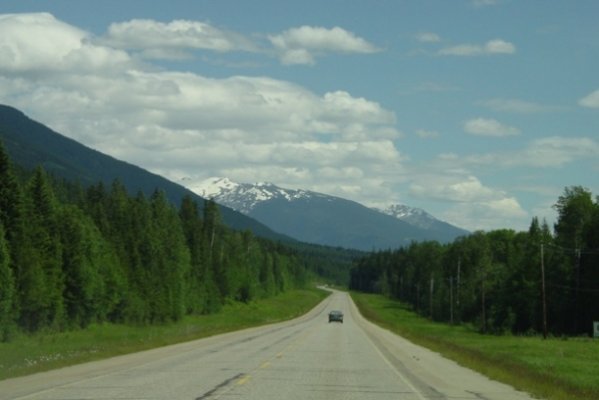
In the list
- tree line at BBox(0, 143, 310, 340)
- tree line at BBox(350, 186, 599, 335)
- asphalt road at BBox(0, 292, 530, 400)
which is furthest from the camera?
tree line at BBox(350, 186, 599, 335)

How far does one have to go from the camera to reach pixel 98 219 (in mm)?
82750

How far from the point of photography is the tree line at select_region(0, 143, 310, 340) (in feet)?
185

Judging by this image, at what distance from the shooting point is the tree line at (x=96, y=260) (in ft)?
185

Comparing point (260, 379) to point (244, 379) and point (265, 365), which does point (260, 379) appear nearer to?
point (244, 379)

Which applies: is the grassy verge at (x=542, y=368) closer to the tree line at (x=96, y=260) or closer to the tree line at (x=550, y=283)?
the tree line at (x=550, y=283)

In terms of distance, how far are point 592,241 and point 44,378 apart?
6760cm

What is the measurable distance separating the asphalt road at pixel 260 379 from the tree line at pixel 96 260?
22.1 meters

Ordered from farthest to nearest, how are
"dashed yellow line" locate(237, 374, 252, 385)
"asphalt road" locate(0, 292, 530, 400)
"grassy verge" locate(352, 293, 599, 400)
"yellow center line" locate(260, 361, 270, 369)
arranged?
1. "yellow center line" locate(260, 361, 270, 369)
2. "grassy verge" locate(352, 293, 599, 400)
3. "dashed yellow line" locate(237, 374, 252, 385)
4. "asphalt road" locate(0, 292, 530, 400)

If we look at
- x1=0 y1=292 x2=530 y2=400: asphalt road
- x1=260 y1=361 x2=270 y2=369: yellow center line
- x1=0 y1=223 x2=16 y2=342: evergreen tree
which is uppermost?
x1=0 y1=223 x2=16 y2=342: evergreen tree

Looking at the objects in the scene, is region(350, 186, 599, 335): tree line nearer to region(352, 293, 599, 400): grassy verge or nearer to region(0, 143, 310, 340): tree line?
region(352, 293, 599, 400): grassy verge

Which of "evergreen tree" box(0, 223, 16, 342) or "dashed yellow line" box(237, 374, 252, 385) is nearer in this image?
"dashed yellow line" box(237, 374, 252, 385)

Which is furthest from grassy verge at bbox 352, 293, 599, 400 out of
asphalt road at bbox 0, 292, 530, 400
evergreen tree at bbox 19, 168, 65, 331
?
evergreen tree at bbox 19, 168, 65, 331

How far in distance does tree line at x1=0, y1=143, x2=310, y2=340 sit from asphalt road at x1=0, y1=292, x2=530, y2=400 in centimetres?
2214

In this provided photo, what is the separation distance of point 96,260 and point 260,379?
Answer: 4853 centimetres
